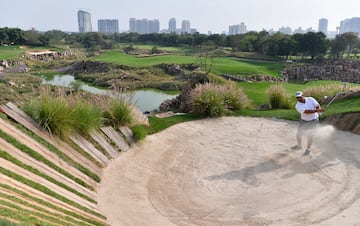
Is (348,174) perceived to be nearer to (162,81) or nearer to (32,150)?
(32,150)

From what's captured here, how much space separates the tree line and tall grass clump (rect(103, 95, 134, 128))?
184ft

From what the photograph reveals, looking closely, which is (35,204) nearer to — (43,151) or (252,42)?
(43,151)

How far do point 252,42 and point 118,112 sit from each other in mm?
65333

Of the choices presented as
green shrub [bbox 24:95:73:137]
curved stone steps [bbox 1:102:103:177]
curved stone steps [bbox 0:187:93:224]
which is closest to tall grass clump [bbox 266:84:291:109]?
curved stone steps [bbox 1:102:103:177]

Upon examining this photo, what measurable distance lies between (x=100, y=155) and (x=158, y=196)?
1.98 metres

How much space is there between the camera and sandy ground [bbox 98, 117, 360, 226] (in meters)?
5.78

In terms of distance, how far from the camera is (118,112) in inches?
361

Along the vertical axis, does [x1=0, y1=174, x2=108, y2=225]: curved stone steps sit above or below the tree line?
below

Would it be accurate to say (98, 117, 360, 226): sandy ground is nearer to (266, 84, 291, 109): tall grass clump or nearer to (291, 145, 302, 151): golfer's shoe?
(291, 145, 302, 151): golfer's shoe

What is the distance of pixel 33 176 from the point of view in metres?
5.27

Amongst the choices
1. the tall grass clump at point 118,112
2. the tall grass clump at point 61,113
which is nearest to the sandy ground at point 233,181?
the tall grass clump at point 118,112

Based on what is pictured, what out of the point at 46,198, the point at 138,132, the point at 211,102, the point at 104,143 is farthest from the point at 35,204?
the point at 211,102

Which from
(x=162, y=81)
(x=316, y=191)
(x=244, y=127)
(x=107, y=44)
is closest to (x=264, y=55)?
(x=162, y=81)

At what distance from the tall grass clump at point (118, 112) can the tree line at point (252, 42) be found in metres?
56.2
